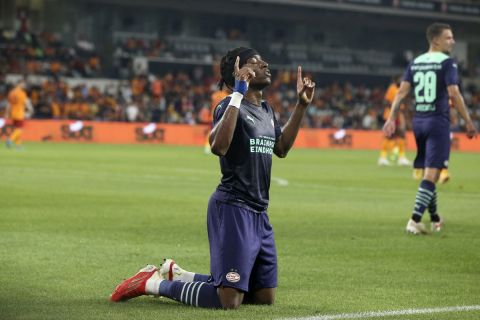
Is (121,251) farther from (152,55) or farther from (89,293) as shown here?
(152,55)

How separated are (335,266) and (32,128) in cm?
3233

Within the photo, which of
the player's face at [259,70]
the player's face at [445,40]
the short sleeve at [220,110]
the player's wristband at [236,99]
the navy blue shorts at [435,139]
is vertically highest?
the player's face at [445,40]

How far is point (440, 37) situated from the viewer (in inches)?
506

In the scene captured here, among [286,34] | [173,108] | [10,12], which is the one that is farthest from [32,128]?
[286,34]

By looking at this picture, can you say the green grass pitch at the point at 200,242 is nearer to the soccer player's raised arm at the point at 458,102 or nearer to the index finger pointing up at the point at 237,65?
the soccer player's raised arm at the point at 458,102

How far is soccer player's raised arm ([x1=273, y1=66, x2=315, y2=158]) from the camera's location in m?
7.99

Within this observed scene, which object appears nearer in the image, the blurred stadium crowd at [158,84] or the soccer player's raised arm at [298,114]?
the soccer player's raised arm at [298,114]

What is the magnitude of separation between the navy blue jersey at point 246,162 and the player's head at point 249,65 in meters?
0.20

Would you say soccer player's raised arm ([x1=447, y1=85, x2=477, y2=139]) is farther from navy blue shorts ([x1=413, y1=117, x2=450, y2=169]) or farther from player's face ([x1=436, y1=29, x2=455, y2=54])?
player's face ([x1=436, y1=29, x2=455, y2=54])

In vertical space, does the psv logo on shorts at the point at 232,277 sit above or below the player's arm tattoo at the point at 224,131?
below

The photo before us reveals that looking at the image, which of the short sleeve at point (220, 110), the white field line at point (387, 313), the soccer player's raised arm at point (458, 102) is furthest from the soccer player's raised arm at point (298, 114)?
the soccer player's raised arm at point (458, 102)

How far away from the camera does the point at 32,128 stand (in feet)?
135

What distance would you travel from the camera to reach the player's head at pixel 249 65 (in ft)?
25.2

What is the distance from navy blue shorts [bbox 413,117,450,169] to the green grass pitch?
35.9 inches
